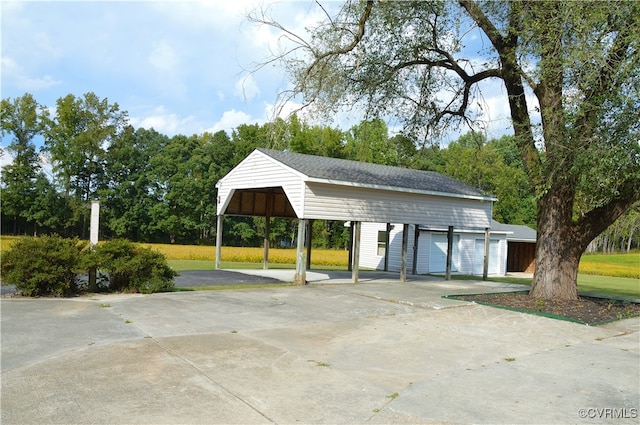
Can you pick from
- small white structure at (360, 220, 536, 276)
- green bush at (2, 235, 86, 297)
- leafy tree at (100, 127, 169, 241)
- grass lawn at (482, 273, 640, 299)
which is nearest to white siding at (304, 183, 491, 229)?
grass lawn at (482, 273, 640, 299)

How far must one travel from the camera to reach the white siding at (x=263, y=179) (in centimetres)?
1527

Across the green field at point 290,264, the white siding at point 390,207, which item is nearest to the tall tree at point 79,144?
the green field at point 290,264

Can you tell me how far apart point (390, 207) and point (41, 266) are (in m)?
11.1

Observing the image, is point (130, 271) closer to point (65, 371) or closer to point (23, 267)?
point (23, 267)

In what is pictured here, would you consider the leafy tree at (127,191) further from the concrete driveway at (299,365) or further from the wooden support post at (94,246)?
the concrete driveway at (299,365)

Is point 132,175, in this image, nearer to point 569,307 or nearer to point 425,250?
point 425,250

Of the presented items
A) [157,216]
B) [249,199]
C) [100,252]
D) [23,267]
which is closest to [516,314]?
[100,252]

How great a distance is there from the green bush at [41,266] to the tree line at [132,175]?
119ft

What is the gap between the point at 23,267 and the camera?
34.5 ft

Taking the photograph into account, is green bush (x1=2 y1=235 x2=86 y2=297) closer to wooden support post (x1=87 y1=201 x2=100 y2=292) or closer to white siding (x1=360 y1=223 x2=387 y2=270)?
wooden support post (x1=87 y1=201 x2=100 y2=292)

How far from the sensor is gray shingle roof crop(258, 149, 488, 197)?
52.7 ft

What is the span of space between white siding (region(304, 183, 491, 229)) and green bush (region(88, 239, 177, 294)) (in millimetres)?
4735

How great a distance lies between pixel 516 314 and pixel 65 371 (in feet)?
30.1

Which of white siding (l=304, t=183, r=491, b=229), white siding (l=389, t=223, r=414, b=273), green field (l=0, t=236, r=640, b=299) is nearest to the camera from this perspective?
white siding (l=304, t=183, r=491, b=229)
